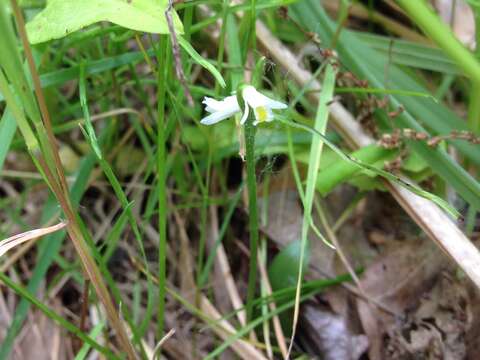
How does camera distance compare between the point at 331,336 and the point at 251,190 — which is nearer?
the point at 251,190

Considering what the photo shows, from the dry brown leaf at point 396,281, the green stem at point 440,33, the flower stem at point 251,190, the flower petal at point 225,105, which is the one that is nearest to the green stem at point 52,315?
the flower stem at point 251,190

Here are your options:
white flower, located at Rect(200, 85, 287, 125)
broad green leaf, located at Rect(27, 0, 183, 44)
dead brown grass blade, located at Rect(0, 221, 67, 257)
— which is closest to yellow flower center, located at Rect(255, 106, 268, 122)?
white flower, located at Rect(200, 85, 287, 125)

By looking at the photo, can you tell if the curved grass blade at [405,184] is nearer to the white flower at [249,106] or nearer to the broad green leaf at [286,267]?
the white flower at [249,106]

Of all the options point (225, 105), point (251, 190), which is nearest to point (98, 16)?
point (225, 105)

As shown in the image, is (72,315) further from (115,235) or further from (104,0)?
(104,0)

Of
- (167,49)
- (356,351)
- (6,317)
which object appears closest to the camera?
(167,49)

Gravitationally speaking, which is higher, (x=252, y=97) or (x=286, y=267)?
(x=252, y=97)

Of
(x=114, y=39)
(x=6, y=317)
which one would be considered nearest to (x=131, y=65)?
(x=114, y=39)

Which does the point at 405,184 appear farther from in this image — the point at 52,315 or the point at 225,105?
the point at 52,315
